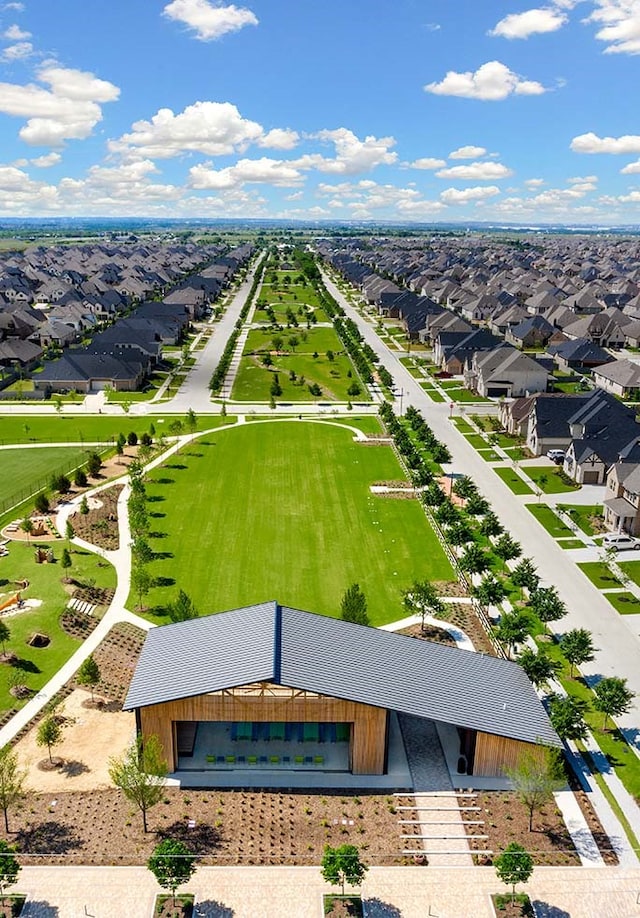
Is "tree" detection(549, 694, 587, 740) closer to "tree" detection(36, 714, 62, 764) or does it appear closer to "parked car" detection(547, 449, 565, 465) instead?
"tree" detection(36, 714, 62, 764)

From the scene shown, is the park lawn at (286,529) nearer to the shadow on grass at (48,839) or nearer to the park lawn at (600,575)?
the park lawn at (600,575)

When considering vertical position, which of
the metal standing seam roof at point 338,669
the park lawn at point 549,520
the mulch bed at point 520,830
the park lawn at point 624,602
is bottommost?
the mulch bed at point 520,830

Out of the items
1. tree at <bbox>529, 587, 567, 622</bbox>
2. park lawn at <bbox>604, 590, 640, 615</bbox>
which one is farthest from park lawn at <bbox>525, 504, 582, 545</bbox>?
tree at <bbox>529, 587, 567, 622</bbox>

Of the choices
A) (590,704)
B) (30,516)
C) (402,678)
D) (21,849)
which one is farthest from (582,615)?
(30,516)

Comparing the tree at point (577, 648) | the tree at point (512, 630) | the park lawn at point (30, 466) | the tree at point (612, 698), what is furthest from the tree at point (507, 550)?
the park lawn at point (30, 466)

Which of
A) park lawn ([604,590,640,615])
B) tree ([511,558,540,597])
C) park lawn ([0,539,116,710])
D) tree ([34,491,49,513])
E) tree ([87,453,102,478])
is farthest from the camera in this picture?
tree ([87,453,102,478])

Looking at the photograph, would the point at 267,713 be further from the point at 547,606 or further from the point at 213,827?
the point at 547,606
